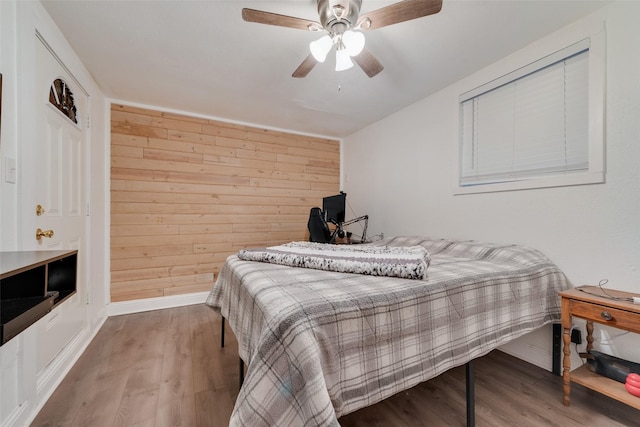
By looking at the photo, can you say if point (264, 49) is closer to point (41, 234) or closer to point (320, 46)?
point (320, 46)

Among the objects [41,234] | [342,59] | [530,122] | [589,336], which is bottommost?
[589,336]

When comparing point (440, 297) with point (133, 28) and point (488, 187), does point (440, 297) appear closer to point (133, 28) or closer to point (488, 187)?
point (488, 187)

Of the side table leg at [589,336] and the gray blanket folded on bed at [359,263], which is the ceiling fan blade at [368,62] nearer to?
the gray blanket folded on bed at [359,263]

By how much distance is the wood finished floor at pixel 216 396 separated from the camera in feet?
4.46

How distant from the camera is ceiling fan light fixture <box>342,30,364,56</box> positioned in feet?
4.81

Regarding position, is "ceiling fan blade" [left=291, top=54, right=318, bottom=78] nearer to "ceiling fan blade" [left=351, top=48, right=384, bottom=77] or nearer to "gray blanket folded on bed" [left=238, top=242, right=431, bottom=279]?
"ceiling fan blade" [left=351, top=48, right=384, bottom=77]

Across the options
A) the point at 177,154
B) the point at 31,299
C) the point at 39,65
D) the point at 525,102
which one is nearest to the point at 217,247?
the point at 177,154

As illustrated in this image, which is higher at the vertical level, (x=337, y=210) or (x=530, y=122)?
(x=530, y=122)

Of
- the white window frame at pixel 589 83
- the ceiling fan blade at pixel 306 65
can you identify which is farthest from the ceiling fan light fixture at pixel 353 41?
the white window frame at pixel 589 83

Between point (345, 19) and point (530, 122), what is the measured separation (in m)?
1.64

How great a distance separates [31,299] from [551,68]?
10.4ft

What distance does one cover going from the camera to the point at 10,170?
4.20ft

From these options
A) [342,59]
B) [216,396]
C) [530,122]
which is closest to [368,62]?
[342,59]

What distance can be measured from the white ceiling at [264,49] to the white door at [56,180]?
354mm
